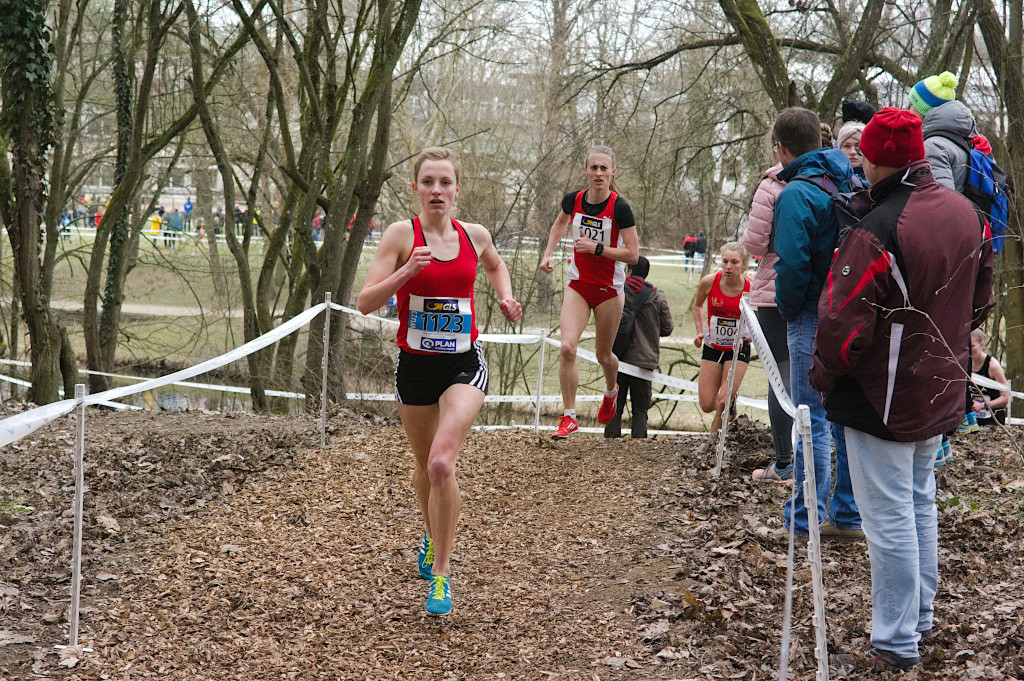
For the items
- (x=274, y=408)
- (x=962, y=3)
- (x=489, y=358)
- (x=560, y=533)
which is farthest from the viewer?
(x=489, y=358)

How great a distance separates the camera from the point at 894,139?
3.19m

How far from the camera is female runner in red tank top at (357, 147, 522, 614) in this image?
435cm

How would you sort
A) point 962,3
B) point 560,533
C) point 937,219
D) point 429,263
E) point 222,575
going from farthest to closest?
1. point 962,3
2. point 560,533
3. point 222,575
4. point 429,263
5. point 937,219

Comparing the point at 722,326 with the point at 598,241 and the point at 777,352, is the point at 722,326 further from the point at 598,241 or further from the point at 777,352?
the point at 777,352

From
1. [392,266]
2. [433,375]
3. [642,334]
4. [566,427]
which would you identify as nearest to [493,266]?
[392,266]

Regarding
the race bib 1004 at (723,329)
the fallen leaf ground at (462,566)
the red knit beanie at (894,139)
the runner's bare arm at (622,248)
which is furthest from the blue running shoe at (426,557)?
the race bib 1004 at (723,329)

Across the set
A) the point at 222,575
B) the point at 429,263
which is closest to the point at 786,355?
the point at 429,263

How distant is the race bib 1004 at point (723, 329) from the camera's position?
24.6 ft

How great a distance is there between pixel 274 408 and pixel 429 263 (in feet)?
34.8

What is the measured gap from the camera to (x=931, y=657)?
3312 millimetres

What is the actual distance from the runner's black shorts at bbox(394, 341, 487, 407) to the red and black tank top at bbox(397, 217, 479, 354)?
0.04 meters

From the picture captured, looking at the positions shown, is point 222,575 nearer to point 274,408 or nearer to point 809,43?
point 274,408

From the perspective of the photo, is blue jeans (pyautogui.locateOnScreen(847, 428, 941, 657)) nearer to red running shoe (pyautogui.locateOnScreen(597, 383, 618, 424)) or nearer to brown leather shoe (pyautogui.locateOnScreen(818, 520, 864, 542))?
brown leather shoe (pyautogui.locateOnScreen(818, 520, 864, 542))

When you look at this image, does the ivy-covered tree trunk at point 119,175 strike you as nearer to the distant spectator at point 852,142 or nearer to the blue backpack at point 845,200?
the distant spectator at point 852,142
